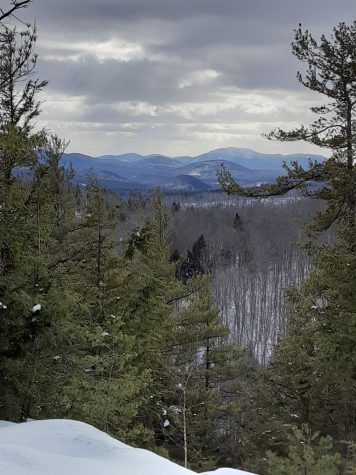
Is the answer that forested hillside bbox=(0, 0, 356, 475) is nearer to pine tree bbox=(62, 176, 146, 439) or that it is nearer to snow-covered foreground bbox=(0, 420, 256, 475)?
pine tree bbox=(62, 176, 146, 439)

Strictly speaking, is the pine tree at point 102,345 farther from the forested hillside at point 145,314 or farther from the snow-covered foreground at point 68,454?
the snow-covered foreground at point 68,454

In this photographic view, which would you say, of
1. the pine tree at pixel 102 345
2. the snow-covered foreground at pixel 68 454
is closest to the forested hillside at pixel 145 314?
the pine tree at pixel 102 345

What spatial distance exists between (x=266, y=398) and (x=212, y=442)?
464 cm

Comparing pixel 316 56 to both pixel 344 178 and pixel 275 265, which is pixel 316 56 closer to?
pixel 344 178

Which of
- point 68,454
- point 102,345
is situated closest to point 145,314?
point 102,345

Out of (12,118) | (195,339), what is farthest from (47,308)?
(195,339)

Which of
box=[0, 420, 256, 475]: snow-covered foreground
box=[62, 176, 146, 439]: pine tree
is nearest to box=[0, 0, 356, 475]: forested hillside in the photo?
box=[62, 176, 146, 439]: pine tree

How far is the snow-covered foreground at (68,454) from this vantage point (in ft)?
13.3

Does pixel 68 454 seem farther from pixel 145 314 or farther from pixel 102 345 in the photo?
pixel 145 314

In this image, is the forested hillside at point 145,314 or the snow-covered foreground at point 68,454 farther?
the forested hillside at point 145,314

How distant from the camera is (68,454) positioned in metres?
4.86

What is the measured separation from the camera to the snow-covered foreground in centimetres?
407

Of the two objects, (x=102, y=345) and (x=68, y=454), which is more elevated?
(x=68, y=454)

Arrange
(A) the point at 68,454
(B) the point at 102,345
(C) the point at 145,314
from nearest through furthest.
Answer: (A) the point at 68,454, (B) the point at 102,345, (C) the point at 145,314
